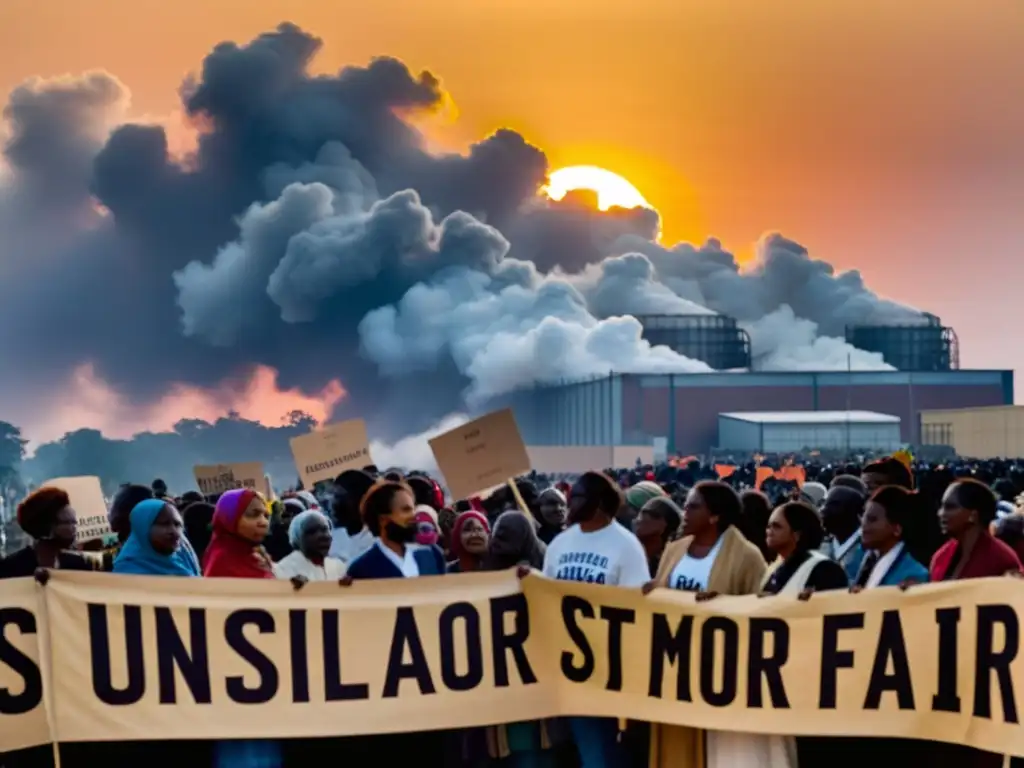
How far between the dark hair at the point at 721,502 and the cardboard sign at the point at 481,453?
146 inches

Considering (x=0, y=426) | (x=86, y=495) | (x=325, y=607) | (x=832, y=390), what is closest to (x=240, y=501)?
(x=325, y=607)

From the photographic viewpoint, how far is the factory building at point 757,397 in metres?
89.8

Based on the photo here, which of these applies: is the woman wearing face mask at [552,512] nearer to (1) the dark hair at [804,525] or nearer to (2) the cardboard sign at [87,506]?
(2) the cardboard sign at [87,506]

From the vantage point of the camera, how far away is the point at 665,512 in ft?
34.4

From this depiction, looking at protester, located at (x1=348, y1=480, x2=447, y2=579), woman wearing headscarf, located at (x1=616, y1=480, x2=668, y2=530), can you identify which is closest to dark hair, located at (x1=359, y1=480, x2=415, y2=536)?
protester, located at (x1=348, y1=480, x2=447, y2=579)

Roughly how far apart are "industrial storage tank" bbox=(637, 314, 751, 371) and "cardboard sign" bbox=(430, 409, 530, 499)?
99303 millimetres

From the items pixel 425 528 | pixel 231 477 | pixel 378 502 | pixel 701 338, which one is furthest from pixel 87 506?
pixel 701 338

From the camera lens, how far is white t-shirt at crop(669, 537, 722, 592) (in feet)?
28.6

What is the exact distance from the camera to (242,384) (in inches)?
4660

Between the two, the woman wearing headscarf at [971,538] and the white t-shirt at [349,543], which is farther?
the white t-shirt at [349,543]

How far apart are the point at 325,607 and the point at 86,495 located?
5.07 meters

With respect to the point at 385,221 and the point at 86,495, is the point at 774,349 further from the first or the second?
the point at 86,495

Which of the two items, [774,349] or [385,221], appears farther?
[774,349]

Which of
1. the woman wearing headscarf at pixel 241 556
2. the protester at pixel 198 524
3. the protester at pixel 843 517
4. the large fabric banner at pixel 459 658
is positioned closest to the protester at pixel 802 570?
the large fabric banner at pixel 459 658
